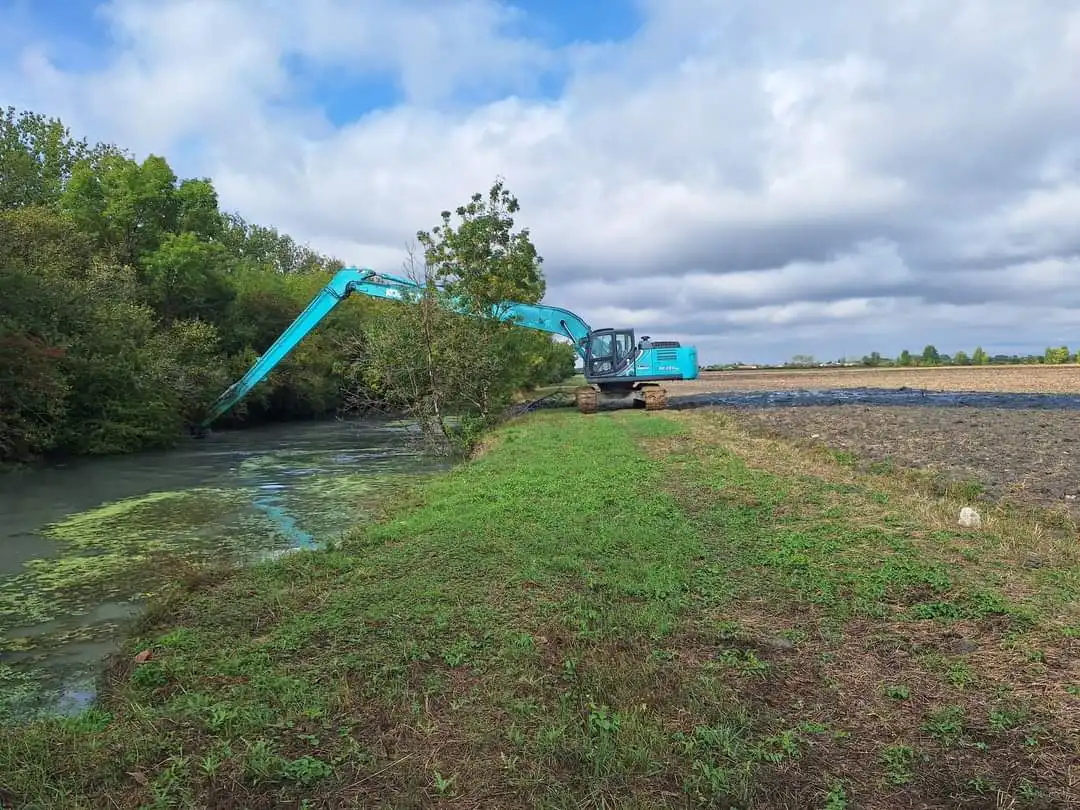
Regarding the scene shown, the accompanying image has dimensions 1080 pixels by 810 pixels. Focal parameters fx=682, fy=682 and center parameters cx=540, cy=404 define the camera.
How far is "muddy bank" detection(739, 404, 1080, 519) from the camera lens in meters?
10.2

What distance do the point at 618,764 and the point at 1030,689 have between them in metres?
2.65

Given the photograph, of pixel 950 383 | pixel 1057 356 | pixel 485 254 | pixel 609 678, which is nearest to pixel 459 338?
pixel 485 254

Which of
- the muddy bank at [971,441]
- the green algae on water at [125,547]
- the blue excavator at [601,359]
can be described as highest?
the blue excavator at [601,359]

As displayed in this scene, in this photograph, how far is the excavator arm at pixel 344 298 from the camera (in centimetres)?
2341

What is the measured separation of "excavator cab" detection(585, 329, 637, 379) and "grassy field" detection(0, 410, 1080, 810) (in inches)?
776

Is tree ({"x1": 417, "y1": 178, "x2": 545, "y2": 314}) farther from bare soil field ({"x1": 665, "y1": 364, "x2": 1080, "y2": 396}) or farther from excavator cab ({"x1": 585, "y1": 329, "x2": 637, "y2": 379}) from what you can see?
bare soil field ({"x1": 665, "y1": 364, "x2": 1080, "y2": 396})

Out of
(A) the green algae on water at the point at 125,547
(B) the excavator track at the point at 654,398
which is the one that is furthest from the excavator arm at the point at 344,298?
(A) the green algae on water at the point at 125,547

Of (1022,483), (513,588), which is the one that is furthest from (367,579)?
(1022,483)

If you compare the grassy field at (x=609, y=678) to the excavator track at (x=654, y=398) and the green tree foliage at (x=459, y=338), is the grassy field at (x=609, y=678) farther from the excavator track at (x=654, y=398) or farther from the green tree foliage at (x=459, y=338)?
the excavator track at (x=654, y=398)

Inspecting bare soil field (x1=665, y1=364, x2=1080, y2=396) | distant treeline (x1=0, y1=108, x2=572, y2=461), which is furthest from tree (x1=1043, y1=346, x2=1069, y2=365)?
distant treeline (x1=0, y1=108, x2=572, y2=461)

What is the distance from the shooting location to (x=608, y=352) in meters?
27.8

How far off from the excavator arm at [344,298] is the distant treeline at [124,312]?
1.05 metres

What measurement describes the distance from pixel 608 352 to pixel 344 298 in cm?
1049

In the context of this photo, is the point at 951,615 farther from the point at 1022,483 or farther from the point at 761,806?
the point at 1022,483
